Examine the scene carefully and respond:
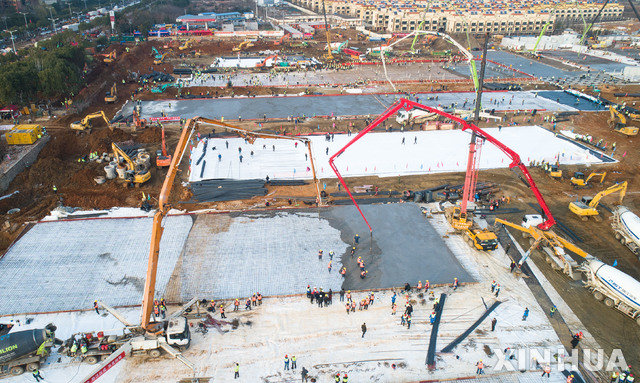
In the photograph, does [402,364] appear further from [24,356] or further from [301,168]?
[301,168]

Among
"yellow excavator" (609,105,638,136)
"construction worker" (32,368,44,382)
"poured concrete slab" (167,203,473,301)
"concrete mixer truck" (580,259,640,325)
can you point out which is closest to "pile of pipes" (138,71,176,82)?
"poured concrete slab" (167,203,473,301)

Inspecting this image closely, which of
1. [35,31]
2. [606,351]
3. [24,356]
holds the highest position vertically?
[35,31]

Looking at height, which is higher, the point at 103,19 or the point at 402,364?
the point at 103,19

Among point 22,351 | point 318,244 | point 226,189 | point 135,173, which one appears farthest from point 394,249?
point 135,173

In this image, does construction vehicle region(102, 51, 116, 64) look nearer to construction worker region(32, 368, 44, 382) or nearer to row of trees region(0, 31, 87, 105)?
row of trees region(0, 31, 87, 105)

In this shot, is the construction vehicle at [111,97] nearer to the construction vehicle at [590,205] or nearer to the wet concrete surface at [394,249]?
the wet concrete surface at [394,249]

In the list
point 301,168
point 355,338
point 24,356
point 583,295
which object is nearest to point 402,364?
point 355,338

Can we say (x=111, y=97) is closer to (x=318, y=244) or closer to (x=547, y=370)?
(x=318, y=244)
